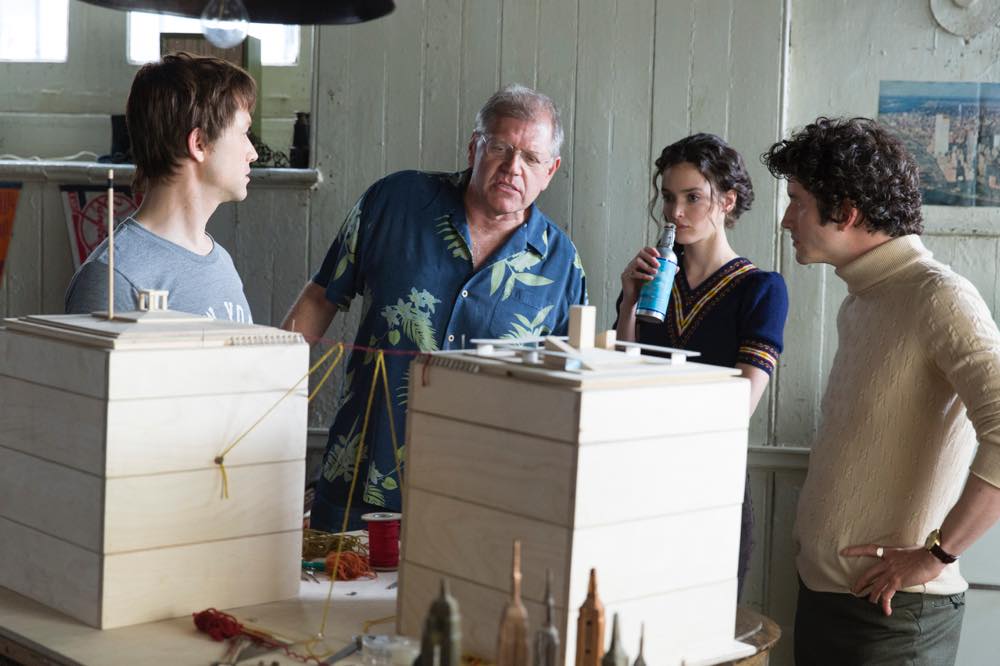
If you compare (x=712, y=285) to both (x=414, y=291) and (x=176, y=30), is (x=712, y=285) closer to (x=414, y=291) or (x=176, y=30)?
(x=414, y=291)

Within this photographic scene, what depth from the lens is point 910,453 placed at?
6.10 feet

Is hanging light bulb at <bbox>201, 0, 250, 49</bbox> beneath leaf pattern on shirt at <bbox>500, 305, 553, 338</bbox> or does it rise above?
above

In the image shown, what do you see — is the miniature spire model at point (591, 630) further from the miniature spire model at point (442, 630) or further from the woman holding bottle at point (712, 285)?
the woman holding bottle at point (712, 285)

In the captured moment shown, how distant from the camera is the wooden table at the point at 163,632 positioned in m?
1.43

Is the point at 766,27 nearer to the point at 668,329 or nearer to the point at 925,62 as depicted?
the point at 925,62

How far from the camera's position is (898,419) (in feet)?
6.10

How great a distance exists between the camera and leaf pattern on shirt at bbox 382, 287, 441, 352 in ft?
8.08

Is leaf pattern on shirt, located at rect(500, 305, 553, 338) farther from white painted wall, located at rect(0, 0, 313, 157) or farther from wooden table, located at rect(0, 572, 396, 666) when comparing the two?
white painted wall, located at rect(0, 0, 313, 157)

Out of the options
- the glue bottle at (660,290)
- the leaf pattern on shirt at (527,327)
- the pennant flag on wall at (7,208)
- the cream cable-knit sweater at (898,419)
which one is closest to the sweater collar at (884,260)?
the cream cable-knit sweater at (898,419)

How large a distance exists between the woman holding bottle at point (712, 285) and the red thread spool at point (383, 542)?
733 millimetres

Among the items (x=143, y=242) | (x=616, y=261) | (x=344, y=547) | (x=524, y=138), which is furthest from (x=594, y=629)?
(x=616, y=261)

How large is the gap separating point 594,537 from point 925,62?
2223mm

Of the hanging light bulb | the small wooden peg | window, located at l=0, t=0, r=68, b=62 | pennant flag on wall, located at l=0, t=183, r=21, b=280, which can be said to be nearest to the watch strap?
the small wooden peg

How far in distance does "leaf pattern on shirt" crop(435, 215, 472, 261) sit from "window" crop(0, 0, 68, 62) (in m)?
1.92
